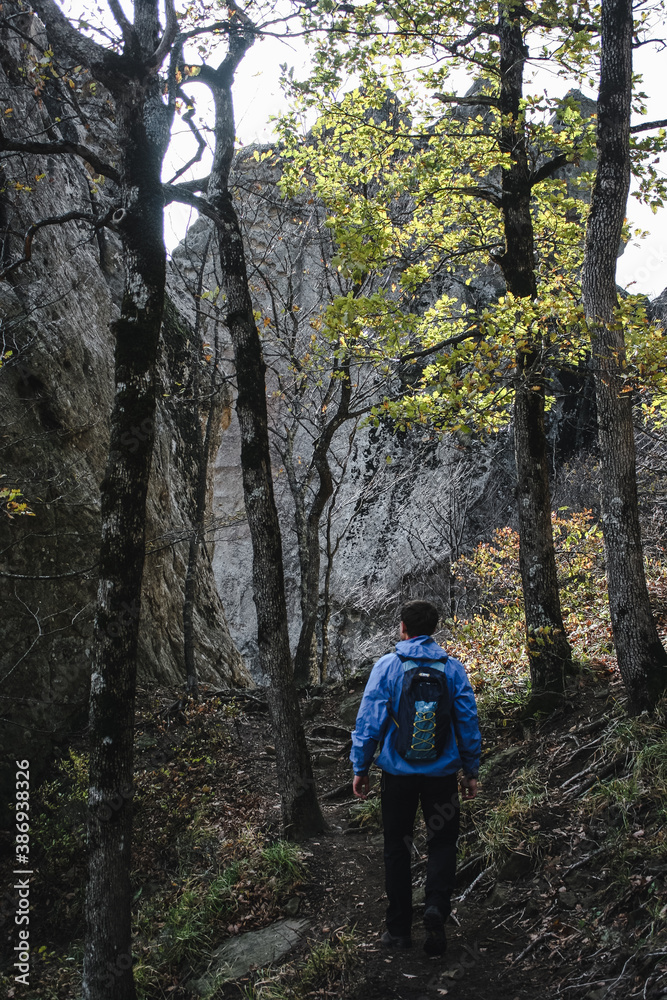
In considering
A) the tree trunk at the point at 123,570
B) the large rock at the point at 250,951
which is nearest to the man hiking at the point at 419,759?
the large rock at the point at 250,951

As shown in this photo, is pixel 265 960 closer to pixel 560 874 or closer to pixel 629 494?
pixel 560 874

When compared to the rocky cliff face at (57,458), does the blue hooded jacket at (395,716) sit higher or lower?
lower

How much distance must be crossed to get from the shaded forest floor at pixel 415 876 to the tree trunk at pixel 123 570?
87 centimetres

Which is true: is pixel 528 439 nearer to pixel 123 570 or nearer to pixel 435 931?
pixel 123 570

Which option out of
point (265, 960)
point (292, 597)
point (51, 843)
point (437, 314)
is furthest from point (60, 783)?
point (292, 597)

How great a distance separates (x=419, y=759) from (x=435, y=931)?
104cm

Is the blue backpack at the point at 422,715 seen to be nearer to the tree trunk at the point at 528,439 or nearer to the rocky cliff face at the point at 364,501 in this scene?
the tree trunk at the point at 528,439

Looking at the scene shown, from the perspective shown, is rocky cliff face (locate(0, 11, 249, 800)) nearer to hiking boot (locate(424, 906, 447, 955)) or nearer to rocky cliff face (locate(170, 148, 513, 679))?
rocky cliff face (locate(170, 148, 513, 679))

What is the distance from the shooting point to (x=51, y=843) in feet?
22.5

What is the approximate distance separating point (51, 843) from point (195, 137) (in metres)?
8.68

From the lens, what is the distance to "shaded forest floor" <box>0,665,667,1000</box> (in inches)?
146

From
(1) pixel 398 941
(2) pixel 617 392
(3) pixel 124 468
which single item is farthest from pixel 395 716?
(2) pixel 617 392

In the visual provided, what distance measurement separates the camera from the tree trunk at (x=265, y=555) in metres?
6.17

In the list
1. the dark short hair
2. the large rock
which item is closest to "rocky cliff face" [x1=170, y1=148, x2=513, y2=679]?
the large rock
